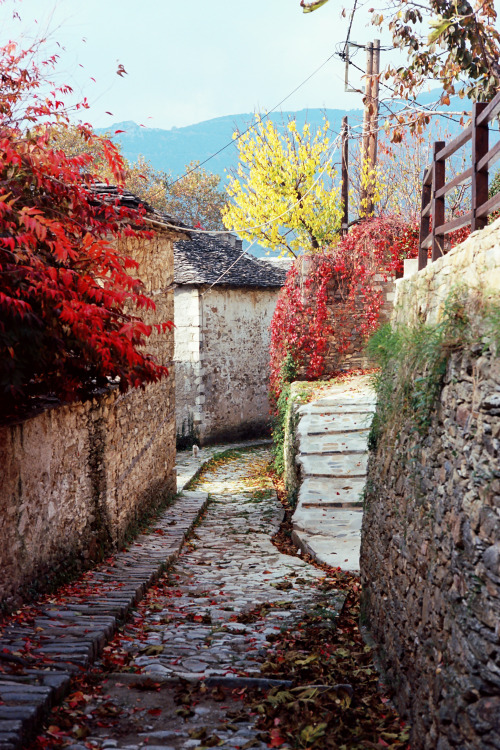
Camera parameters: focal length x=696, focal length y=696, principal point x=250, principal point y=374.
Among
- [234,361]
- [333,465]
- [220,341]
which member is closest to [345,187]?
[220,341]

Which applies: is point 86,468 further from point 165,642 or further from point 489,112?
point 489,112

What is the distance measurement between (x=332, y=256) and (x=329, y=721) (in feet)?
43.4

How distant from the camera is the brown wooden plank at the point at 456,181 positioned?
4.42 meters

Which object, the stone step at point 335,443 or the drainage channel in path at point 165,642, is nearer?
the drainage channel in path at point 165,642

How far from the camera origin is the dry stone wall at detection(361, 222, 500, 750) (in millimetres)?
2875

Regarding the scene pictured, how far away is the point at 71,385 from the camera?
5867 millimetres

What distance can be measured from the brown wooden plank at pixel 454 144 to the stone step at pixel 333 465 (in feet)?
19.9

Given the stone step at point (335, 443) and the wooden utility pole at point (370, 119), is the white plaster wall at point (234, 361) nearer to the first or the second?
the wooden utility pole at point (370, 119)

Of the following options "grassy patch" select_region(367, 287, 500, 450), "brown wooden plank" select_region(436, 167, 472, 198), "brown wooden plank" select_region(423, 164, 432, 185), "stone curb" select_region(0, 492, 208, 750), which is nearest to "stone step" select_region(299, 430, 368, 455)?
"stone curb" select_region(0, 492, 208, 750)

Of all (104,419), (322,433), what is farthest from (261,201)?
(104,419)

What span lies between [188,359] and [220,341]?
123cm

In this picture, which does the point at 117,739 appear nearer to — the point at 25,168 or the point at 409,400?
the point at 409,400

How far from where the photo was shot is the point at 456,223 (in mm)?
4863

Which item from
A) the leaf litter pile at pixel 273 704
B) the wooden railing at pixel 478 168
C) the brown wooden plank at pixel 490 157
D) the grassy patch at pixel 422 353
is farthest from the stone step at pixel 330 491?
the brown wooden plank at pixel 490 157
